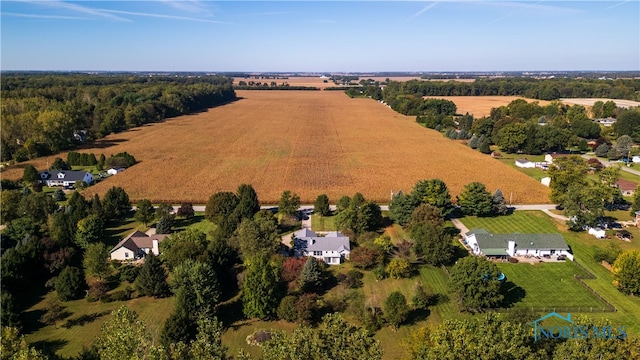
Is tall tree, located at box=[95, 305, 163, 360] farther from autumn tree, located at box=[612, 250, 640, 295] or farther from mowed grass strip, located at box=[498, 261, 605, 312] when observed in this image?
autumn tree, located at box=[612, 250, 640, 295]

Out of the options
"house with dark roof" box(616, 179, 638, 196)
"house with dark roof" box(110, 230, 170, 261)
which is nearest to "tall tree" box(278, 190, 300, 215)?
"house with dark roof" box(110, 230, 170, 261)

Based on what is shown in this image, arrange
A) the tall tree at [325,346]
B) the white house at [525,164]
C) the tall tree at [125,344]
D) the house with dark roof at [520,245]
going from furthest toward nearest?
the white house at [525,164] → the house with dark roof at [520,245] → the tall tree at [325,346] → the tall tree at [125,344]

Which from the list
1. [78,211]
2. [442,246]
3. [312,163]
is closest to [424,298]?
[442,246]

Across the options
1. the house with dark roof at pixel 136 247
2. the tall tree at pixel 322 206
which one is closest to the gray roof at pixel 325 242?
the tall tree at pixel 322 206

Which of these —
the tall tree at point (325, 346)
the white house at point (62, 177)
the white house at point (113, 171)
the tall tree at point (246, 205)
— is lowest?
the white house at point (113, 171)

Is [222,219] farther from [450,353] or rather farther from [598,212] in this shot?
[598,212]

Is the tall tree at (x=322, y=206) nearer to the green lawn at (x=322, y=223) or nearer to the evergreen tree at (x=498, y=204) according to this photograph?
the green lawn at (x=322, y=223)
